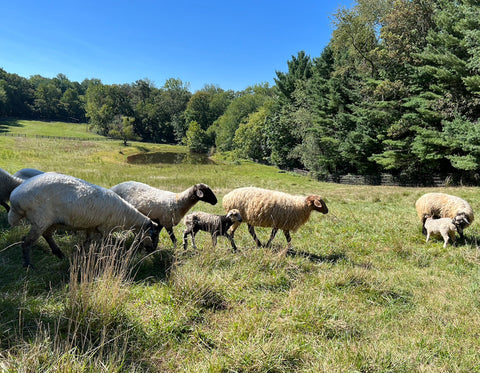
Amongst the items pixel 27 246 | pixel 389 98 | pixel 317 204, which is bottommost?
pixel 27 246

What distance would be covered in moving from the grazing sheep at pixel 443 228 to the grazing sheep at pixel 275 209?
3.33m

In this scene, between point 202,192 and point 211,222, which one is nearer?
point 211,222

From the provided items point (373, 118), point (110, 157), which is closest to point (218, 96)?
point (110, 157)

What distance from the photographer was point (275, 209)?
689 centimetres

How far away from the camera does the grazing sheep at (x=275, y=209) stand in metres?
6.89

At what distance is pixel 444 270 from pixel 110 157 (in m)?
54.7

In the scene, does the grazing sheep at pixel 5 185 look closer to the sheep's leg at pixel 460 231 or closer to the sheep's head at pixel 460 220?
the sheep's head at pixel 460 220

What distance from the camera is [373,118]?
103 feet

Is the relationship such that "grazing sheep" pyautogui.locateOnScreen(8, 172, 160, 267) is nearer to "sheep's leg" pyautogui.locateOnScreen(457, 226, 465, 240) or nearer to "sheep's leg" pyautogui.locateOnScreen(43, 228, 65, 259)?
"sheep's leg" pyautogui.locateOnScreen(43, 228, 65, 259)

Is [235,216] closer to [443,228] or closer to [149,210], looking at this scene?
[149,210]

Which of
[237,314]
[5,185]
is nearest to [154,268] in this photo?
[237,314]

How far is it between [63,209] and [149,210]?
1947 mm

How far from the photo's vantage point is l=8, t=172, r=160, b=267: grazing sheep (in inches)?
193

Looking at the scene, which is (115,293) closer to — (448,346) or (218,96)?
(448,346)
